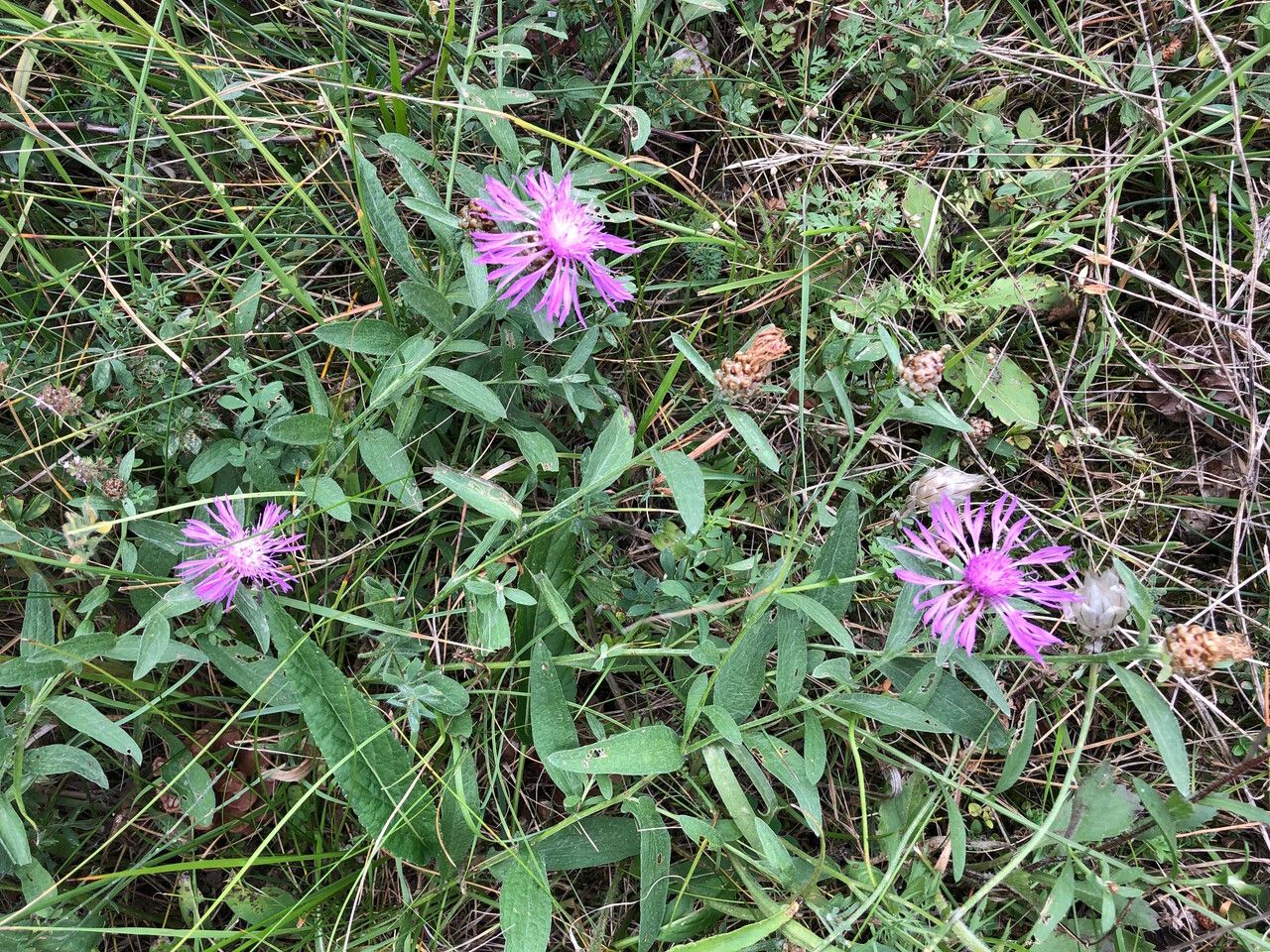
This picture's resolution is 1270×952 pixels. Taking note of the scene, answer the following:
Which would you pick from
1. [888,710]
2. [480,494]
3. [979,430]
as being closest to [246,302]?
[480,494]

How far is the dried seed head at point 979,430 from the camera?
2.57 meters

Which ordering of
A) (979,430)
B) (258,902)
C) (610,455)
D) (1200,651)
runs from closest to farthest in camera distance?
(1200,651)
(610,455)
(258,902)
(979,430)

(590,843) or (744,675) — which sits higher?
(744,675)

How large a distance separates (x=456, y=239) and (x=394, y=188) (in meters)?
0.58

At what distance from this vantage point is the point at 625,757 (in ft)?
6.46

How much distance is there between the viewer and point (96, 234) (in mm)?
2555

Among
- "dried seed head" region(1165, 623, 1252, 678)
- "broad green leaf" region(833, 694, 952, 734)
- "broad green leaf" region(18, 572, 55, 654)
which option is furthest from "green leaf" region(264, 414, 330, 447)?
"dried seed head" region(1165, 623, 1252, 678)

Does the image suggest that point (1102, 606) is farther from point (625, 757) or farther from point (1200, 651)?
point (625, 757)

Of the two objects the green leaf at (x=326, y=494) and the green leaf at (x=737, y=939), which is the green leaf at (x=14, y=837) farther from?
the green leaf at (x=737, y=939)

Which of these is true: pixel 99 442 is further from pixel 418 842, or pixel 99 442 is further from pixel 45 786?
pixel 418 842

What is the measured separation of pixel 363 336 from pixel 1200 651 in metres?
1.94

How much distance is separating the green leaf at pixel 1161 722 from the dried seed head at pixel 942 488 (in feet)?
1.70

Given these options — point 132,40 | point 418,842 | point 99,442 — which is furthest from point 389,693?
point 132,40

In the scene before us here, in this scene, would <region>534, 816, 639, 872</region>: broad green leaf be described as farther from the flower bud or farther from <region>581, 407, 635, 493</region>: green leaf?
the flower bud
